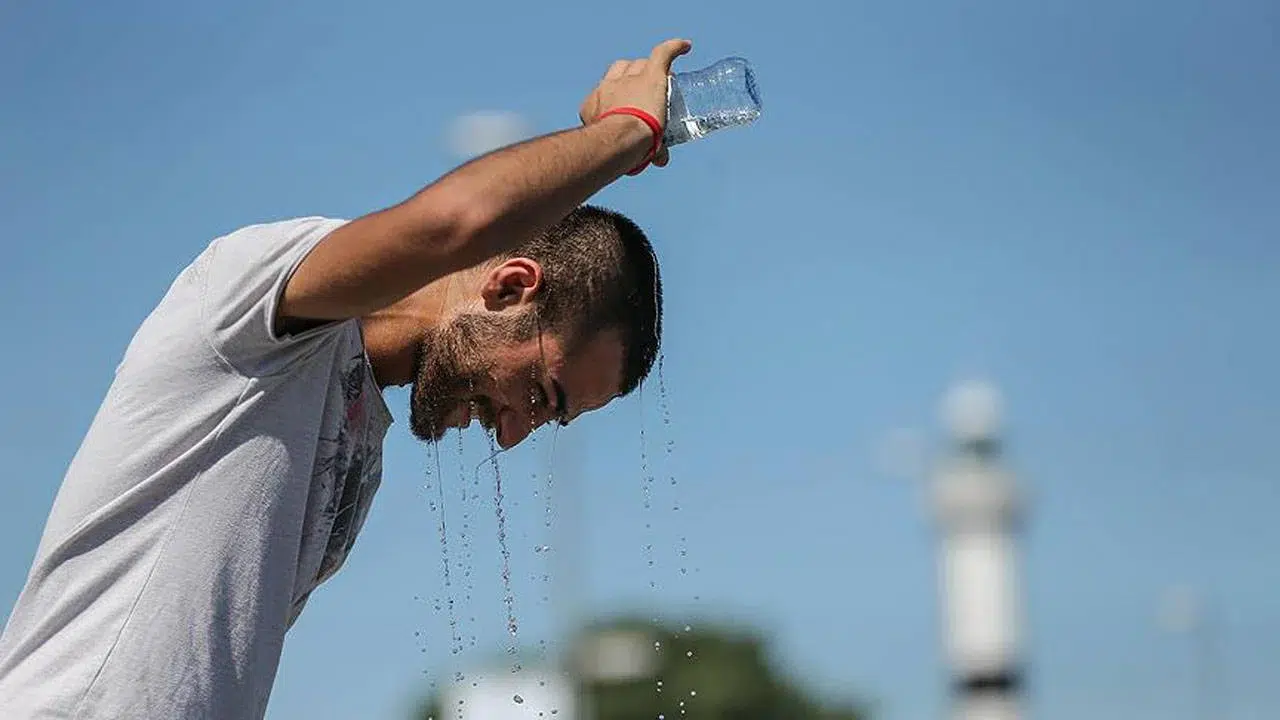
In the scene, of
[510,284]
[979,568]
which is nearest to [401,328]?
[510,284]

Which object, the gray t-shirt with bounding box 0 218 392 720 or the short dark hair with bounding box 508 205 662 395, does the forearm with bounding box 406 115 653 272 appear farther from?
the short dark hair with bounding box 508 205 662 395

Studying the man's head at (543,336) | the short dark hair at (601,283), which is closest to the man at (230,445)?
the man's head at (543,336)

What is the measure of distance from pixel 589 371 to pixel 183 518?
1112mm

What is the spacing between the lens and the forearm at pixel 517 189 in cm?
404

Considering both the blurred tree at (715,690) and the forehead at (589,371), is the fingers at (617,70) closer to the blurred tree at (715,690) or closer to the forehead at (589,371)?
the forehead at (589,371)

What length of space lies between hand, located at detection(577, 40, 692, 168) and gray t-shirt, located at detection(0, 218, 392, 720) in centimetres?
68

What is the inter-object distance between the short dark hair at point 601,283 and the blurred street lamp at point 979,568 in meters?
37.9

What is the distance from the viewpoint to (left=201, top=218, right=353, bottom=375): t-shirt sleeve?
420 centimetres

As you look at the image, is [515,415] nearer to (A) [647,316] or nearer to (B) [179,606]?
(A) [647,316]

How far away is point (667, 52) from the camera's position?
4699mm

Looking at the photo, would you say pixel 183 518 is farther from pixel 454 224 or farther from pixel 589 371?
pixel 589 371

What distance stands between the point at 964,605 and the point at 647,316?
4179 centimetres

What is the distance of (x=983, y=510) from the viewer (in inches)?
1994

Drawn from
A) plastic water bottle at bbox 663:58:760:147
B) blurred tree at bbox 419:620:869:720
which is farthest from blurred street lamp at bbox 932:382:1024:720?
plastic water bottle at bbox 663:58:760:147
